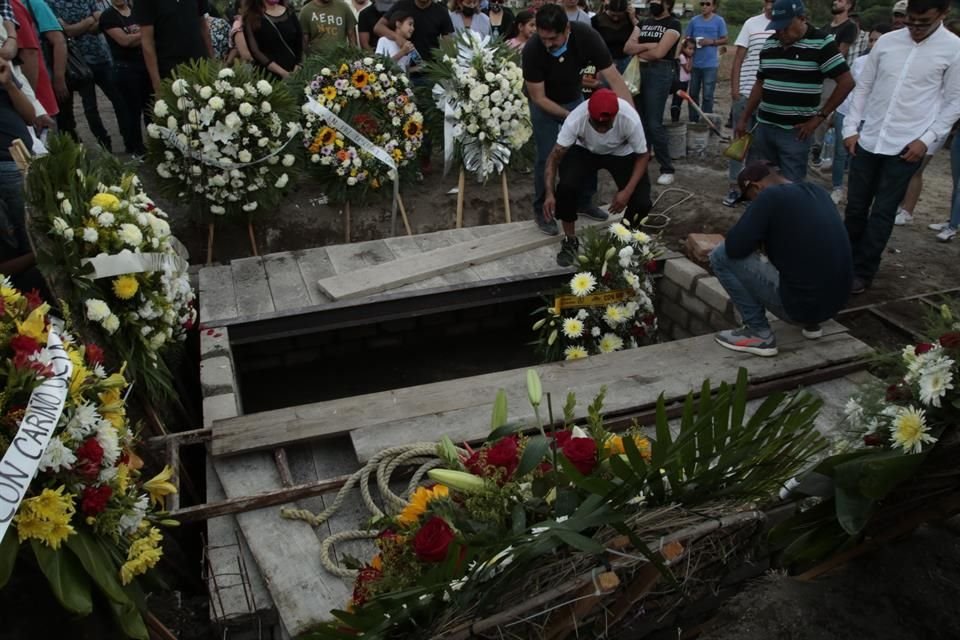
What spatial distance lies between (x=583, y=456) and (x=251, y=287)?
383 cm

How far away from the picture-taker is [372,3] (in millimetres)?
7898

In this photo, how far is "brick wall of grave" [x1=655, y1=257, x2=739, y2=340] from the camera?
5.26 m

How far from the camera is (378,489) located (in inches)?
138

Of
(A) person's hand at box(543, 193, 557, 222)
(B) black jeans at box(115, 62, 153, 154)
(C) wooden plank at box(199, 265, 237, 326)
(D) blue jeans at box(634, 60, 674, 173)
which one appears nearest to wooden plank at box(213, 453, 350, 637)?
(C) wooden plank at box(199, 265, 237, 326)

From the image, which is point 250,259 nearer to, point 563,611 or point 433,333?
point 433,333

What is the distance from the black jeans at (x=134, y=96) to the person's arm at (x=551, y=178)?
392 cm

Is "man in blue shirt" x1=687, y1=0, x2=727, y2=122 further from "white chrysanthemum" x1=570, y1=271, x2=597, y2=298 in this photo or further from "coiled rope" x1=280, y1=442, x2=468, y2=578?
"coiled rope" x1=280, y1=442, x2=468, y2=578

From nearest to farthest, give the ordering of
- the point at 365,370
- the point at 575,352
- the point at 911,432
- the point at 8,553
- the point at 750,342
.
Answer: the point at 8,553
the point at 911,432
the point at 750,342
the point at 575,352
the point at 365,370

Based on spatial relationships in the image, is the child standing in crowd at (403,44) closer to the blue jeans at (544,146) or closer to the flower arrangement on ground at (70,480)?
the blue jeans at (544,146)

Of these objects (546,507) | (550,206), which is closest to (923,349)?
(546,507)

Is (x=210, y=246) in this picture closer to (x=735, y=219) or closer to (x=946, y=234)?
(x=735, y=219)

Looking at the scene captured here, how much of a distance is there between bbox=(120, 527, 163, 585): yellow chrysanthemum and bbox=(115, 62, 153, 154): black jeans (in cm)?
554

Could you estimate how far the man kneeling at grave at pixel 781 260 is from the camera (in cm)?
409

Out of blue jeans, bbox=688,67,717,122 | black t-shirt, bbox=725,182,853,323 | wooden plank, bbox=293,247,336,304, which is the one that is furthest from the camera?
blue jeans, bbox=688,67,717,122
